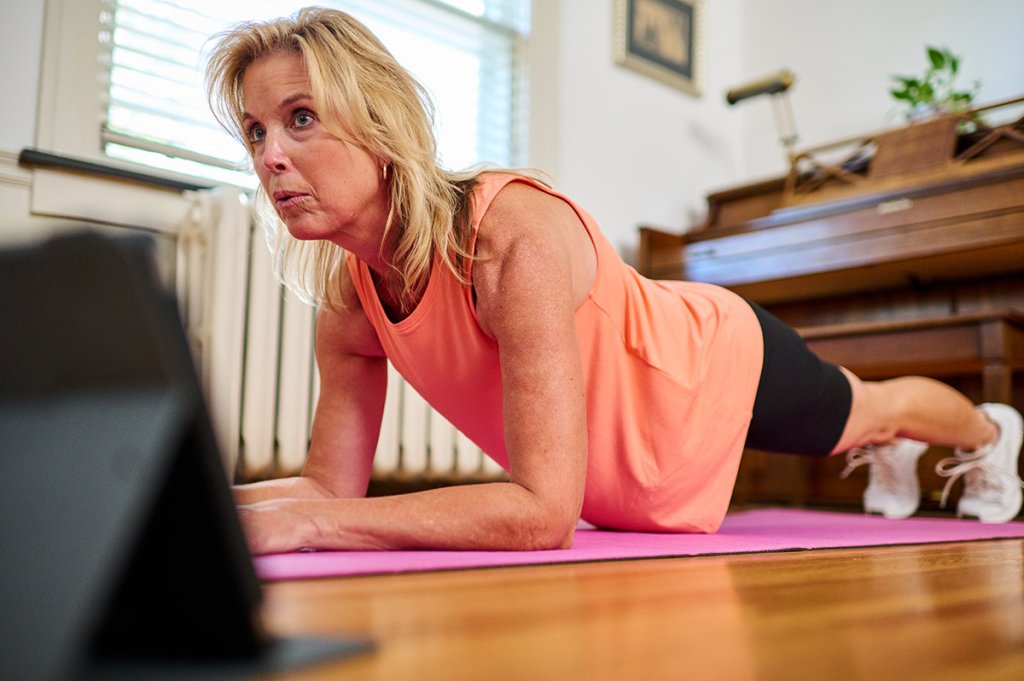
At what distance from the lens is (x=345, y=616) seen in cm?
43

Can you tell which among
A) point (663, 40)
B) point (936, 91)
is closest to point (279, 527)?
point (936, 91)

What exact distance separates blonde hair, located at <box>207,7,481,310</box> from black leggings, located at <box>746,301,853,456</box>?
0.58 m

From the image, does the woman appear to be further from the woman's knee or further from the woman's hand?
the woman's knee

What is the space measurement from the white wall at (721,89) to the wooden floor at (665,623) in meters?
2.60

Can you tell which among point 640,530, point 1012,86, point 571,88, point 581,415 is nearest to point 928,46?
point 1012,86

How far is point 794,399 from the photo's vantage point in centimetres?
138

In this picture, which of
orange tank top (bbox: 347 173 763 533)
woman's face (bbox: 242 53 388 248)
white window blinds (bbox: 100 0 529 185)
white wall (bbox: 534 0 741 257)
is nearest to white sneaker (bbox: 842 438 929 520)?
orange tank top (bbox: 347 173 763 533)

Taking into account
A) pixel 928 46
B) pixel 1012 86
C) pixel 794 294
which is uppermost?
pixel 928 46

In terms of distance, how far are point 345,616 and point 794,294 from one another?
2.91 meters

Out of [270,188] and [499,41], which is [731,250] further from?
[270,188]

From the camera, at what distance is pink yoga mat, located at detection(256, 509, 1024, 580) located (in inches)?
26.3

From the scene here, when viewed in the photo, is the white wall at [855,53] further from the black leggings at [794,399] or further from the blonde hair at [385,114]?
the blonde hair at [385,114]

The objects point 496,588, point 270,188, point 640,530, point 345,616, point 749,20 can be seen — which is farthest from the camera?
point 749,20

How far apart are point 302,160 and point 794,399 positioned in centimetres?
84
